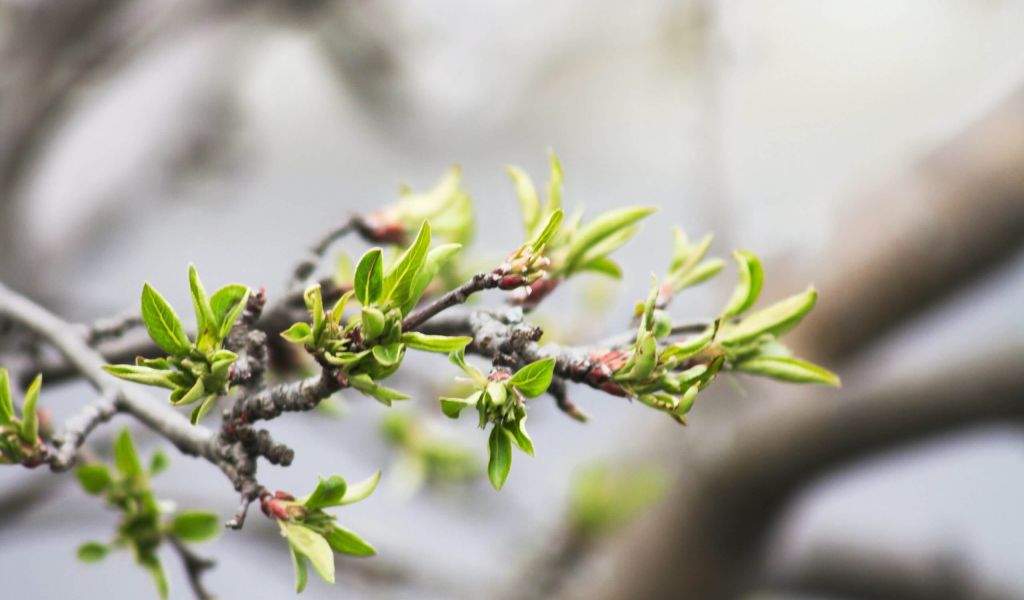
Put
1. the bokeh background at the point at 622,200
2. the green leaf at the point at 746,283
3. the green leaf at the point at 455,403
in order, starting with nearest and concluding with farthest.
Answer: the green leaf at the point at 455,403 → the green leaf at the point at 746,283 → the bokeh background at the point at 622,200

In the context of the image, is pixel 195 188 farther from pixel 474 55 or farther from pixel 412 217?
pixel 412 217

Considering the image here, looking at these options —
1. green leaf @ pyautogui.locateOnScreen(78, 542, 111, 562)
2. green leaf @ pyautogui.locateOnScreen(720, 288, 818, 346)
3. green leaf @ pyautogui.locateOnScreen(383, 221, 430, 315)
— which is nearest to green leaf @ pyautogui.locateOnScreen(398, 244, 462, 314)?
green leaf @ pyautogui.locateOnScreen(383, 221, 430, 315)

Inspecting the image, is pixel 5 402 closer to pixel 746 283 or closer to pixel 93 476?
pixel 93 476

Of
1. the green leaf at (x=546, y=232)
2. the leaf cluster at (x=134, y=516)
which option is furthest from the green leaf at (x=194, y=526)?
the green leaf at (x=546, y=232)

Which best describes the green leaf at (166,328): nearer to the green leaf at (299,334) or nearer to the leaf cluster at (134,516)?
the green leaf at (299,334)

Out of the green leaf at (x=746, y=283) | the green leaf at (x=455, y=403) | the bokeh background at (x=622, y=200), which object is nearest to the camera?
the green leaf at (x=455, y=403)

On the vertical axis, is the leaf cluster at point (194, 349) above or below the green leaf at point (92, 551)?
above

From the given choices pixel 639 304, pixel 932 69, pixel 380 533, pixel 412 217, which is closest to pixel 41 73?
pixel 380 533
